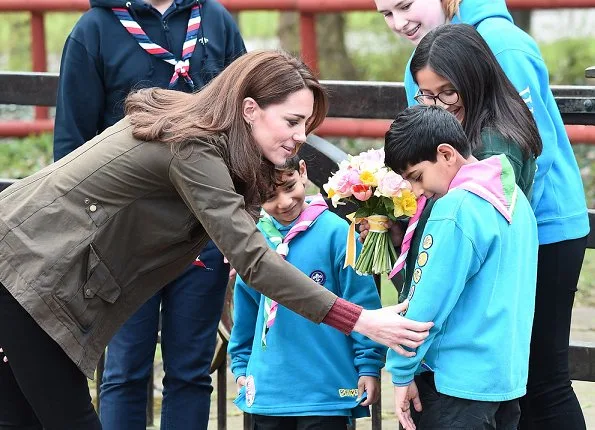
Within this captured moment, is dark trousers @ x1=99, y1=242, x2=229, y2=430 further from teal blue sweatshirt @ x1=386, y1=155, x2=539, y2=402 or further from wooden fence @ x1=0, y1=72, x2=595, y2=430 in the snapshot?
teal blue sweatshirt @ x1=386, y1=155, x2=539, y2=402

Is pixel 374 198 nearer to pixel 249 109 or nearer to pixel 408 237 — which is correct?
pixel 408 237

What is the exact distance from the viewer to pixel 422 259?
3396 millimetres

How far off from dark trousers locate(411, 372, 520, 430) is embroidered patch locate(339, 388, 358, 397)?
1.46 ft

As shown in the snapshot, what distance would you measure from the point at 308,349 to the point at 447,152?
908 mm

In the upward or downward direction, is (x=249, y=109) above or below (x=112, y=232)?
above

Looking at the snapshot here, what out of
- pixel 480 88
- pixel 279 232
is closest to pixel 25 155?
pixel 279 232

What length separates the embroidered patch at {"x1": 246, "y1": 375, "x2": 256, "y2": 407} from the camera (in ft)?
13.2

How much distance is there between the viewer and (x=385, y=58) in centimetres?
1388

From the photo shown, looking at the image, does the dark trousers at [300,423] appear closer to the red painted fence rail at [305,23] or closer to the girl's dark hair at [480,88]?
the girl's dark hair at [480,88]

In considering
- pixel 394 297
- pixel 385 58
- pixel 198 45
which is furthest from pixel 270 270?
pixel 385 58

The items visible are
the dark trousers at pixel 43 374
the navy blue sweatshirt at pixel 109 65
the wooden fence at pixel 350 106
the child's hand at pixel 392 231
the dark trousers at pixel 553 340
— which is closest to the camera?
the dark trousers at pixel 43 374

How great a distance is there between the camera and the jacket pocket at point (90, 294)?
3.54m

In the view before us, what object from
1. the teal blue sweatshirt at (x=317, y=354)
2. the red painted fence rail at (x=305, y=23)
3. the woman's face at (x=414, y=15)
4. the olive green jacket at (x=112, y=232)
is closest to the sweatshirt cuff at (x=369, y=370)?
the teal blue sweatshirt at (x=317, y=354)

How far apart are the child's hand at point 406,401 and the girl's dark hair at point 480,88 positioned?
0.71m
